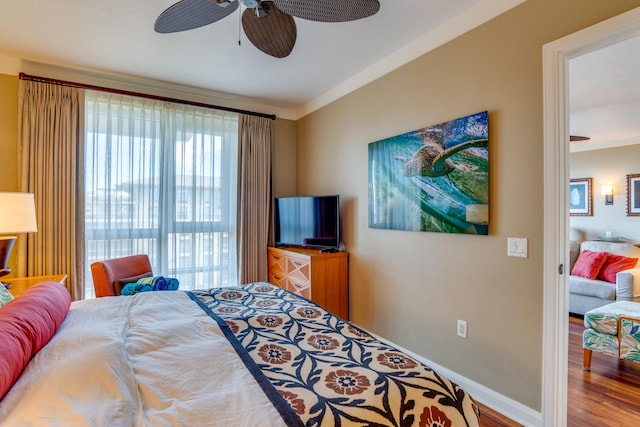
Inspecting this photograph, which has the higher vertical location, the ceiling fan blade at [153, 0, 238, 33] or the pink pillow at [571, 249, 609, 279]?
the ceiling fan blade at [153, 0, 238, 33]

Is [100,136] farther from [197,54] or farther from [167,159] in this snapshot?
[197,54]

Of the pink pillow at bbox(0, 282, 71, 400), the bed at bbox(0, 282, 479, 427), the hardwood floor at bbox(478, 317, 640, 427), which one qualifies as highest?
the pink pillow at bbox(0, 282, 71, 400)

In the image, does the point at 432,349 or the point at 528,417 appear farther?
the point at 432,349

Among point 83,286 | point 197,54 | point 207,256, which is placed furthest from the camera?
point 207,256

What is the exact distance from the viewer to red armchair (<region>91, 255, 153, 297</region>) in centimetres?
268

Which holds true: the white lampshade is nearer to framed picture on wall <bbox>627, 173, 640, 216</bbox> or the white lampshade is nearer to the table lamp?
the table lamp

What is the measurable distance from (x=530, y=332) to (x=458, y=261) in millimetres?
603

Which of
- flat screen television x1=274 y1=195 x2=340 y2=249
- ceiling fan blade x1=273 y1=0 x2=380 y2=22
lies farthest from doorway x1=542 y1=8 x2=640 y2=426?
flat screen television x1=274 y1=195 x2=340 y2=249

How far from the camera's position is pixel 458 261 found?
2.32 m

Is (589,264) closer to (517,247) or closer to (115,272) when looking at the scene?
(517,247)

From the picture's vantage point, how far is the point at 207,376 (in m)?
1.12

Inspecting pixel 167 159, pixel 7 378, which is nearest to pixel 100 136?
pixel 167 159

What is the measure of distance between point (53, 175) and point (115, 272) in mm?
1132

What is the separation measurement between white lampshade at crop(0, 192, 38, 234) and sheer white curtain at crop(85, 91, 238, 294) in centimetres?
93
